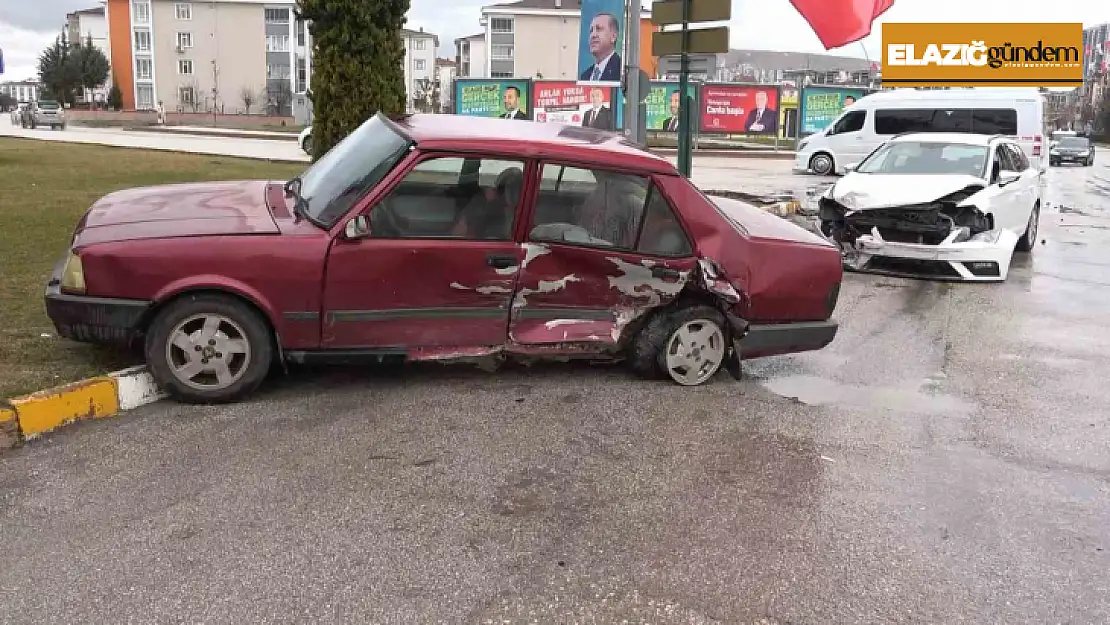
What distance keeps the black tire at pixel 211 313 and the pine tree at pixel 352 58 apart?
932 cm

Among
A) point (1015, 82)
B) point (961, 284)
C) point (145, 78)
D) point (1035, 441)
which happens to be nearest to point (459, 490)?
point (1035, 441)

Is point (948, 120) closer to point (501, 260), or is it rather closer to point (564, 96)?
point (564, 96)

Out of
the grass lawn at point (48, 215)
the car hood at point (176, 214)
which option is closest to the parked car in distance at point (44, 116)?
the grass lawn at point (48, 215)

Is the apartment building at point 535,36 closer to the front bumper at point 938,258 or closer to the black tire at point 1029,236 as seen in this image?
the black tire at point 1029,236

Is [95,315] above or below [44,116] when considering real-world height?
below

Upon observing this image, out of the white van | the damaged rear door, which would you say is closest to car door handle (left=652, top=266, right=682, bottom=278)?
the damaged rear door

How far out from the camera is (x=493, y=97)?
116ft

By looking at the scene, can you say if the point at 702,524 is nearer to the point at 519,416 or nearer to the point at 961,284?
the point at 519,416

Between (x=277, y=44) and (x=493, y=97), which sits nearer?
(x=493, y=97)

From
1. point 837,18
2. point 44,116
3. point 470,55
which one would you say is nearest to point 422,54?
point 470,55

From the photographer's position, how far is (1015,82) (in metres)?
30.9

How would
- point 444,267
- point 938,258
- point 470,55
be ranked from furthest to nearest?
point 470,55, point 938,258, point 444,267

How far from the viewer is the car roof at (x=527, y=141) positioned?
5.22 m

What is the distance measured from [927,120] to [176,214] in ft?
70.0
